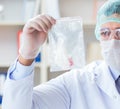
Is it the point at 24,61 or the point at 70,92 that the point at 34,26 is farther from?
the point at 70,92

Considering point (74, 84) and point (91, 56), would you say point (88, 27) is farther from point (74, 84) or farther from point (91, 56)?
point (74, 84)

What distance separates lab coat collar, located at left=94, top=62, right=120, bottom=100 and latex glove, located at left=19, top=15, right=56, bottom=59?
1.06 ft

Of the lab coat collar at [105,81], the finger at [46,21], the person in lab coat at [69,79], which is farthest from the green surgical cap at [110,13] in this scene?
the finger at [46,21]

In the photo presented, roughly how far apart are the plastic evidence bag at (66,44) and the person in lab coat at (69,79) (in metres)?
0.05

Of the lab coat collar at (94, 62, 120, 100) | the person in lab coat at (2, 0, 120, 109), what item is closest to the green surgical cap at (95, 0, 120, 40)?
the person in lab coat at (2, 0, 120, 109)

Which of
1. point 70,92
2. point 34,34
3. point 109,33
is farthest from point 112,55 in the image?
point 34,34

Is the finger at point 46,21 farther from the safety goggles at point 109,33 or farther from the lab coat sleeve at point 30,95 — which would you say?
the safety goggles at point 109,33

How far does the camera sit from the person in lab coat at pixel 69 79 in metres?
0.98

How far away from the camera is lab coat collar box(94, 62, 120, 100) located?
115 cm

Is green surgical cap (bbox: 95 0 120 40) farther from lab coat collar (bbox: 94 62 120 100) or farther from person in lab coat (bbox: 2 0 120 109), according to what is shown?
lab coat collar (bbox: 94 62 120 100)

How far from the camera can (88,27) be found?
2.36 metres

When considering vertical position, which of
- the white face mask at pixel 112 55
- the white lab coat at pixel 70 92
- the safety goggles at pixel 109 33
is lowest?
the white lab coat at pixel 70 92

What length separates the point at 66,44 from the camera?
1.18 meters

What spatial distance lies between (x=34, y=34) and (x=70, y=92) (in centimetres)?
29
